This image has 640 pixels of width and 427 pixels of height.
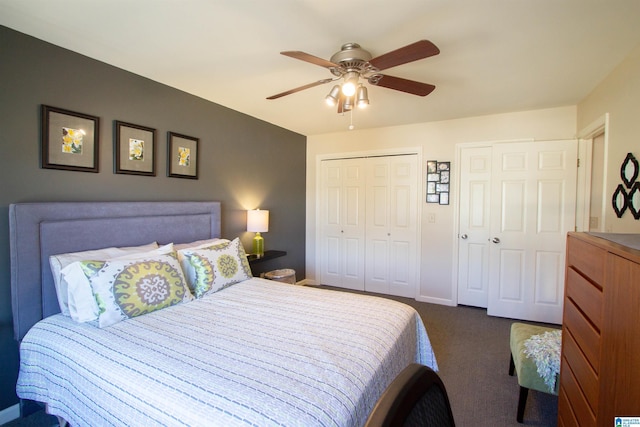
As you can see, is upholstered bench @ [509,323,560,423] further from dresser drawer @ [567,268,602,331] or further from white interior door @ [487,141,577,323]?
white interior door @ [487,141,577,323]

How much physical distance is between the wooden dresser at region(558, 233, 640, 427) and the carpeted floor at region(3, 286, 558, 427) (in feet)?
2.19

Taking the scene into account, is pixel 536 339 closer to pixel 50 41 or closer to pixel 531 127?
pixel 531 127

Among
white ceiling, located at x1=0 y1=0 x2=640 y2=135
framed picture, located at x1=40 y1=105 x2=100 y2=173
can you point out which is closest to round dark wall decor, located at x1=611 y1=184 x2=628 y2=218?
white ceiling, located at x1=0 y1=0 x2=640 y2=135

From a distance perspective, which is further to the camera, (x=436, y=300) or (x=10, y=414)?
(x=436, y=300)

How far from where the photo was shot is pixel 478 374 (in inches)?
95.1

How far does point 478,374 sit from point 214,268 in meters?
2.30

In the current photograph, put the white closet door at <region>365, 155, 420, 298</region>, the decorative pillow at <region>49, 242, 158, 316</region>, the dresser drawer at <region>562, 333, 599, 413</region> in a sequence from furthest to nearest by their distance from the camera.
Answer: the white closet door at <region>365, 155, 420, 298</region> → the decorative pillow at <region>49, 242, 158, 316</region> → the dresser drawer at <region>562, 333, 599, 413</region>

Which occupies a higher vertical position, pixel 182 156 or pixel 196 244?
pixel 182 156

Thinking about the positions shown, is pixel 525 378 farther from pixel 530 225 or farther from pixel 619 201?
pixel 530 225

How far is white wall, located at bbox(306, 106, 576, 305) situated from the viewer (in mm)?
3449

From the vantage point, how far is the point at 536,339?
2.05 metres

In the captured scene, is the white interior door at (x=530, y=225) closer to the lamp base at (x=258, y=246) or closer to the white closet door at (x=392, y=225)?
the white closet door at (x=392, y=225)

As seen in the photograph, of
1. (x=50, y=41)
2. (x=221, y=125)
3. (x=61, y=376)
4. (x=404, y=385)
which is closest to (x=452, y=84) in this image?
(x=221, y=125)

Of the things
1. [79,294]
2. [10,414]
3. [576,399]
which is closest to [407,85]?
[576,399]
